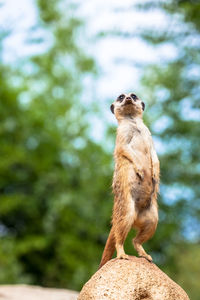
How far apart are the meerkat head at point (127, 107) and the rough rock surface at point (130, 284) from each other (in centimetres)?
121

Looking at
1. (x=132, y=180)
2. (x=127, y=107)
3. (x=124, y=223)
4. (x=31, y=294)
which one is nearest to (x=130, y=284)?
(x=124, y=223)

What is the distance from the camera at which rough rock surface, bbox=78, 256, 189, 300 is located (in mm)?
3732

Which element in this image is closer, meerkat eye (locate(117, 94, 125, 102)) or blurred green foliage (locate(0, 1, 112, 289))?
meerkat eye (locate(117, 94, 125, 102))

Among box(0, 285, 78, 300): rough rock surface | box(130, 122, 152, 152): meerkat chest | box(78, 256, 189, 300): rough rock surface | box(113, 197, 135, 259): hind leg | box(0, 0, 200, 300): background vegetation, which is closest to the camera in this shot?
box(78, 256, 189, 300): rough rock surface

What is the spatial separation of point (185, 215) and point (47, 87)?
7237 mm

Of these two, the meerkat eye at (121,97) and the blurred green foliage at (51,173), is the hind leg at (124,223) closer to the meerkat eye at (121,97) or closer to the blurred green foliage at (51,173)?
the meerkat eye at (121,97)

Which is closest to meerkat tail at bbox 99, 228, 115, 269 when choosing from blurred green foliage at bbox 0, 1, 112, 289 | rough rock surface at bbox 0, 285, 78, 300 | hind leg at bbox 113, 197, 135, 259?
hind leg at bbox 113, 197, 135, 259

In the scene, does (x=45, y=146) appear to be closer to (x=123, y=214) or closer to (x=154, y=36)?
(x=154, y=36)

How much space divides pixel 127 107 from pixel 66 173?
1064cm

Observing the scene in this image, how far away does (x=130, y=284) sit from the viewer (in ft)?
12.4

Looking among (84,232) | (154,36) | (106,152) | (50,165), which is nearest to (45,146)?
(50,165)

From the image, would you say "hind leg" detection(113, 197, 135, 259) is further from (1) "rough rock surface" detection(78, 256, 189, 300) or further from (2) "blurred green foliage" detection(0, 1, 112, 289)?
(2) "blurred green foliage" detection(0, 1, 112, 289)

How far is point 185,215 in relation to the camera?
12781 millimetres

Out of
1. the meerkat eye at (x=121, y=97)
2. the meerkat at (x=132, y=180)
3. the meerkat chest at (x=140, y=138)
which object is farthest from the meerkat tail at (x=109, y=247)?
the meerkat eye at (x=121, y=97)
